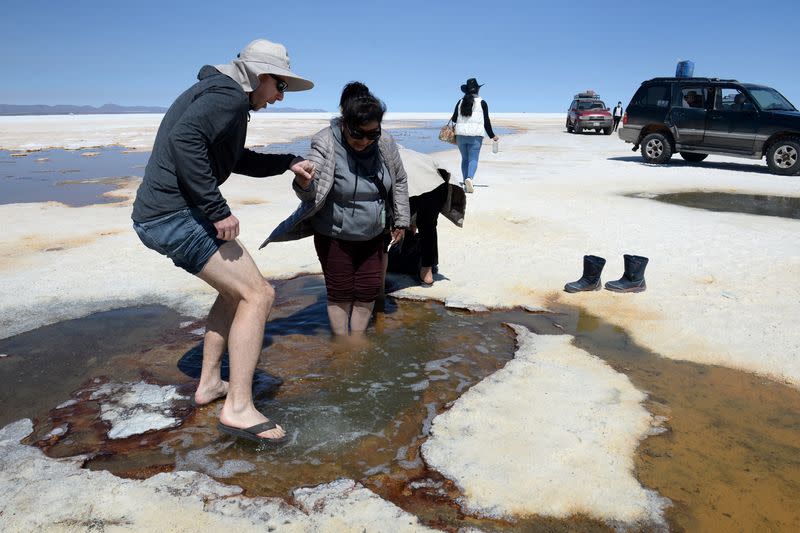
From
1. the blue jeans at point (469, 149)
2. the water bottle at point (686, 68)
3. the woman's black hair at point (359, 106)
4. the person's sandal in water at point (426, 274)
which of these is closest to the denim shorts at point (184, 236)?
the woman's black hair at point (359, 106)

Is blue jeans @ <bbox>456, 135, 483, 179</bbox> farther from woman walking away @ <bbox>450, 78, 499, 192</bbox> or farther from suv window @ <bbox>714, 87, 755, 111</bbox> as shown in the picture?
suv window @ <bbox>714, 87, 755, 111</bbox>

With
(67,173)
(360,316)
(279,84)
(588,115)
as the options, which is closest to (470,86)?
(360,316)

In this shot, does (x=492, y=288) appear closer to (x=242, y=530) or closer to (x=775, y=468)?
(x=775, y=468)

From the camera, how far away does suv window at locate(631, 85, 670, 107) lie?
1407cm

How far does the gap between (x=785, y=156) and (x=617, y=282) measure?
10.3 metres

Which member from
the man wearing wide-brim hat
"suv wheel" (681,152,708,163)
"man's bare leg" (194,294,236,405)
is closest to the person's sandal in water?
"man's bare leg" (194,294,236,405)

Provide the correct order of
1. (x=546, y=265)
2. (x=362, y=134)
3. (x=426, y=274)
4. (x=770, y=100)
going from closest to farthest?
(x=362, y=134) → (x=426, y=274) → (x=546, y=265) → (x=770, y=100)

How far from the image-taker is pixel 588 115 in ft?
104

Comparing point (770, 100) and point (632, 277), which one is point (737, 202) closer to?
point (770, 100)

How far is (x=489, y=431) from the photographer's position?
10.1ft

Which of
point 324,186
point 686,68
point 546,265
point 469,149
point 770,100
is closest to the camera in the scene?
point 324,186

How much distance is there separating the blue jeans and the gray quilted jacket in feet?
19.7

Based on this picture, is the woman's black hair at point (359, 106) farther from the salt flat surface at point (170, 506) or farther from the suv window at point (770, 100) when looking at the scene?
the suv window at point (770, 100)

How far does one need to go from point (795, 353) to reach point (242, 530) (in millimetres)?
3764
